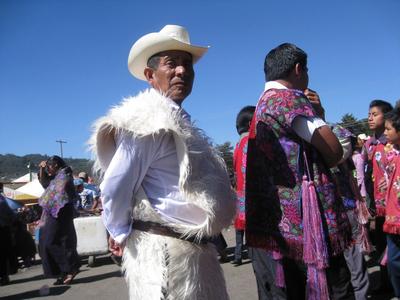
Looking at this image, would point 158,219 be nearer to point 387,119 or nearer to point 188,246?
point 188,246

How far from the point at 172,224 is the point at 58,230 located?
5009 millimetres

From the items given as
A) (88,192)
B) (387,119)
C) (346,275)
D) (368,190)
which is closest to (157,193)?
(346,275)

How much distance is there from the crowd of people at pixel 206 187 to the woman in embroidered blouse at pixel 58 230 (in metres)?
4.39

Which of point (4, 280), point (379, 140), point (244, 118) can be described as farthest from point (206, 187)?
point (4, 280)

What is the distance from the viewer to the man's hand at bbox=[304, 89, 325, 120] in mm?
2418

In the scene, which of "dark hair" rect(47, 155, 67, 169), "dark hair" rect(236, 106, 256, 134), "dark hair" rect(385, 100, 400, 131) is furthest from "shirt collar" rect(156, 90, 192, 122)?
"dark hair" rect(47, 155, 67, 169)

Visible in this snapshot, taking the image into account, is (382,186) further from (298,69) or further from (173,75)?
(173,75)

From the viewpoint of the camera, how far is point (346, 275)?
2.12 metres

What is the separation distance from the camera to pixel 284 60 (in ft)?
7.52

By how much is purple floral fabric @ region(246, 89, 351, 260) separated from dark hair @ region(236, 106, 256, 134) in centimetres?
151

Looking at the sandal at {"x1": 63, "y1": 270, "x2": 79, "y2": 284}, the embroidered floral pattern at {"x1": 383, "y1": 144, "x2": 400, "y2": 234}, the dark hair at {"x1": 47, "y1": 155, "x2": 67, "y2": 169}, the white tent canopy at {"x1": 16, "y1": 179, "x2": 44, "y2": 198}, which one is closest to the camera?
the embroidered floral pattern at {"x1": 383, "y1": 144, "x2": 400, "y2": 234}

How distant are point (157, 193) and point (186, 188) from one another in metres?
0.17

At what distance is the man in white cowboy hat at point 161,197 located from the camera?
179cm

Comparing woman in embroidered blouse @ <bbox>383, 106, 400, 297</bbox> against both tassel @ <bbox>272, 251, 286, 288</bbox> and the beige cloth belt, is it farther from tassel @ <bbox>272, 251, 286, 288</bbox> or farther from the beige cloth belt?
the beige cloth belt
